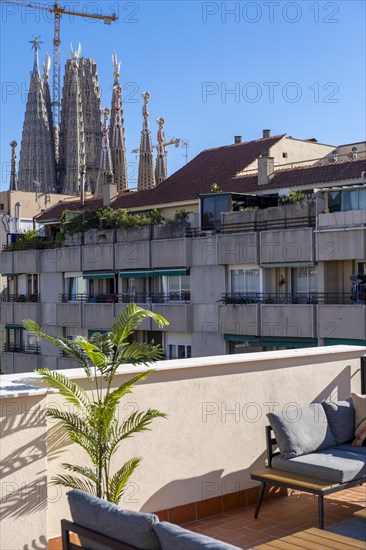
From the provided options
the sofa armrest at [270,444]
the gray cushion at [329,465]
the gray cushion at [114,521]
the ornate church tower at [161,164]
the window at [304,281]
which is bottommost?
the gray cushion at [329,465]

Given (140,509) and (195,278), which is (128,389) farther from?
(195,278)

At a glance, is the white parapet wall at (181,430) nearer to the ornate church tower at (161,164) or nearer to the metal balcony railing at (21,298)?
the metal balcony railing at (21,298)

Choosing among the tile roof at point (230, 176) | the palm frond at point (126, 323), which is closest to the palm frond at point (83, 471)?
the palm frond at point (126, 323)

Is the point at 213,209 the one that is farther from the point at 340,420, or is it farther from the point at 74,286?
the point at 340,420

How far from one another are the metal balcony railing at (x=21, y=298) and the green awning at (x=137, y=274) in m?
7.47

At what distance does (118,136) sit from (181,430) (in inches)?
4065

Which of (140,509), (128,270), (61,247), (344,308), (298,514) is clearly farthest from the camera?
(61,247)

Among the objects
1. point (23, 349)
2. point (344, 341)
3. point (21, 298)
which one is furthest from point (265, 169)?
point (23, 349)

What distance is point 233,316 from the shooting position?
32.9 metres

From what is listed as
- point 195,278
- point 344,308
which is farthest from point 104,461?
point 195,278

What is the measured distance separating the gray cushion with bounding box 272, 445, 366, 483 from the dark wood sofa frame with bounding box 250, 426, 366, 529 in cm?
4

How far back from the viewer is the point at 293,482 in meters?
7.03

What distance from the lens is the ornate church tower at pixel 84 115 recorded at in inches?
4599

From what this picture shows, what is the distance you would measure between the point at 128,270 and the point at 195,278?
4610mm
